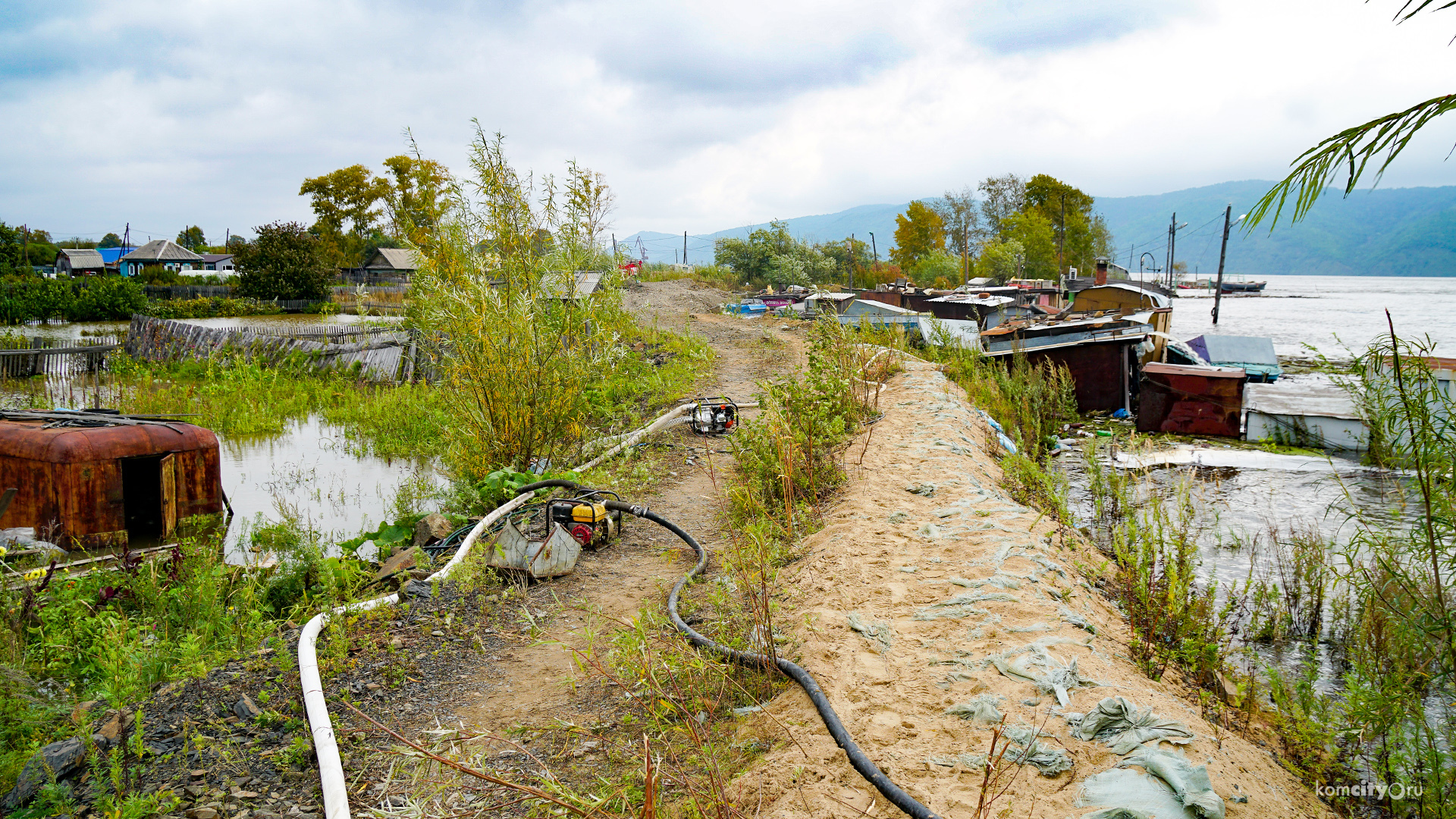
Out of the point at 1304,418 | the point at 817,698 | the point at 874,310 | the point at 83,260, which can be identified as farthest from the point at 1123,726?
the point at 83,260

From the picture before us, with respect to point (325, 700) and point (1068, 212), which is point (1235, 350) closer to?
point (325, 700)

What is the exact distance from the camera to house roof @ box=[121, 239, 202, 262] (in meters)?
63.1

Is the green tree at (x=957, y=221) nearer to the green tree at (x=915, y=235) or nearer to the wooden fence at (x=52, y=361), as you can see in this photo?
the green tree at (x=915, y=235)

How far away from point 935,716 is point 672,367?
11796 millimetres

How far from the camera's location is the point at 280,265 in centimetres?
3603

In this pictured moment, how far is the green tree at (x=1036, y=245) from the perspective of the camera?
51969mm

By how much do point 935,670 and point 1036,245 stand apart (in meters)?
54.4

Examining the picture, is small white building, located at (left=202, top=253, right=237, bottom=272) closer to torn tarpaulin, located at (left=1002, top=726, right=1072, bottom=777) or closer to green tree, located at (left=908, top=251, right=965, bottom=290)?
green tree, located at (left=908, top=251, right=965, bottom=290)

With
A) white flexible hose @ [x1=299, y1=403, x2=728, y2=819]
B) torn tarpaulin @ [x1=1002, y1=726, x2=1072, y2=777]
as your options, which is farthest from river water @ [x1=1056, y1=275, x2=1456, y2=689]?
white flexible hose @ [x1=299, y1=403, x2=728, y2=819]

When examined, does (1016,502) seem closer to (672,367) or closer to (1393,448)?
(1393,448)

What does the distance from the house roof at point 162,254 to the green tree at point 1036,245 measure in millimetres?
67061

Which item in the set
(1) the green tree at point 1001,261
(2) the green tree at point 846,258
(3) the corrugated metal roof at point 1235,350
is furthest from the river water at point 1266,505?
(1) the green tree at point 1001,261

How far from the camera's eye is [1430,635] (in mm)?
2947

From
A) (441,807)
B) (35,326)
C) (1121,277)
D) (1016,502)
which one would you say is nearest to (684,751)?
(441,807)
